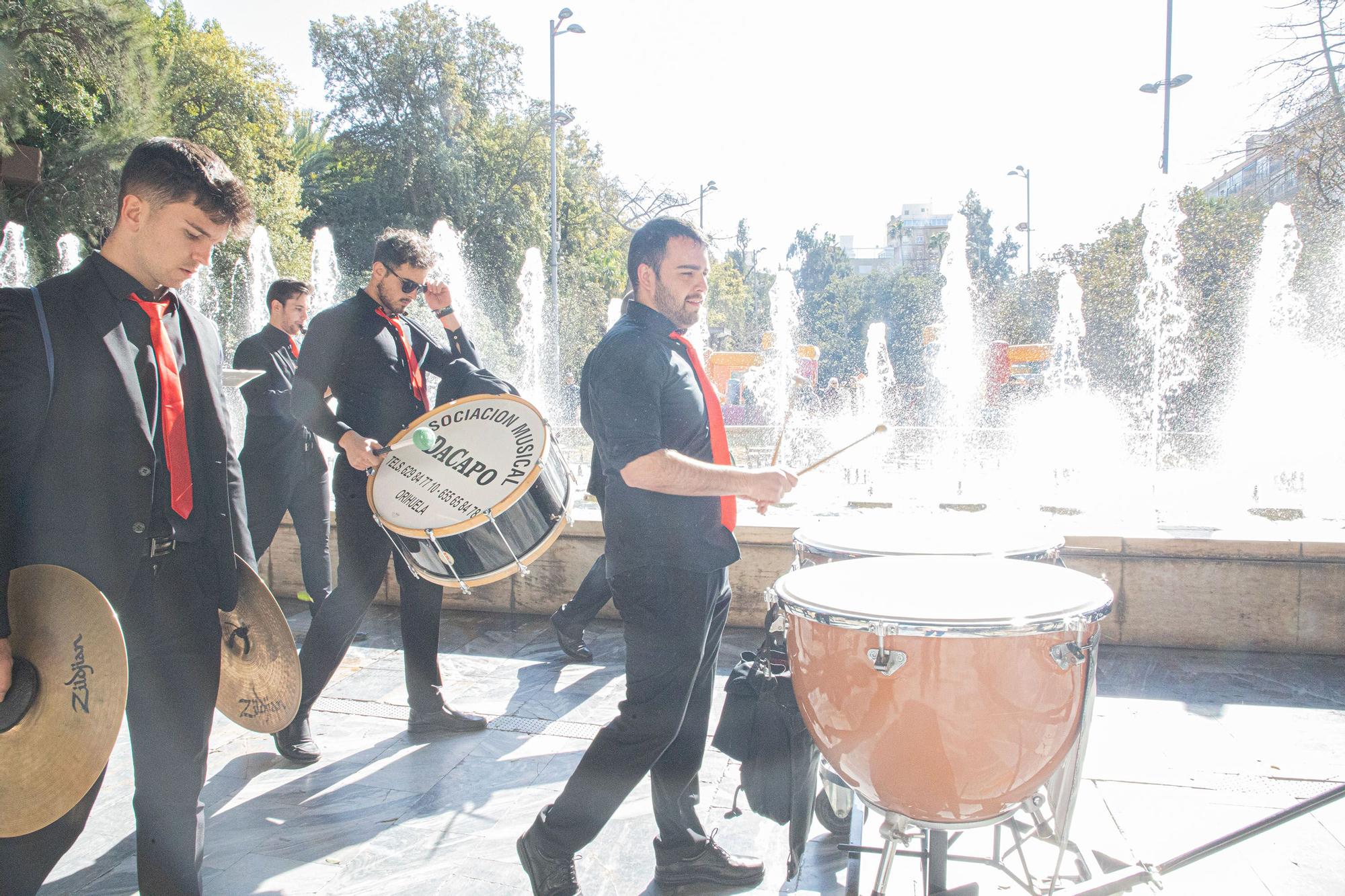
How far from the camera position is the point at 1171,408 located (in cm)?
1577

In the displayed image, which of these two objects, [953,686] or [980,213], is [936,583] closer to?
[953,686]

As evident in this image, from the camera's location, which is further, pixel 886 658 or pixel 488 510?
pixel 488 510

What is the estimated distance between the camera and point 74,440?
177cm

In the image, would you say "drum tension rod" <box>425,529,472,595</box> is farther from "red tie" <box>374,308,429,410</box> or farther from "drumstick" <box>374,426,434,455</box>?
"red tie" <box>374,308,429,410</box>

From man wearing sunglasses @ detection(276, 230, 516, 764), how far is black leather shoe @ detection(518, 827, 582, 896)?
1285 mm

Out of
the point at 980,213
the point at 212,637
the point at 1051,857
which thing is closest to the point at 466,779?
the point at 212,637

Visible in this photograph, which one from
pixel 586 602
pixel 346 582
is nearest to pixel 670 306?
pixel 346 582

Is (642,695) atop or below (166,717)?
below

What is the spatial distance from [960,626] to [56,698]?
5.57 feet

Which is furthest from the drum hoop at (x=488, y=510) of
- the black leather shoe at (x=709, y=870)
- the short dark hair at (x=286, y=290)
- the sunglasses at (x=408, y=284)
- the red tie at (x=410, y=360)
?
the short dark hair at (x=286, y=290)

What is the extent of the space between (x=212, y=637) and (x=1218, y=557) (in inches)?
174

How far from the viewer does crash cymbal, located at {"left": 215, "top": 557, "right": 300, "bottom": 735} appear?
6.92 ft

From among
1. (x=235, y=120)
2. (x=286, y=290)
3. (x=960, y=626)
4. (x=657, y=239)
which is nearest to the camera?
(x=960, y=626)

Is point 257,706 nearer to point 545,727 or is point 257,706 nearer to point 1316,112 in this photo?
point 545,727
